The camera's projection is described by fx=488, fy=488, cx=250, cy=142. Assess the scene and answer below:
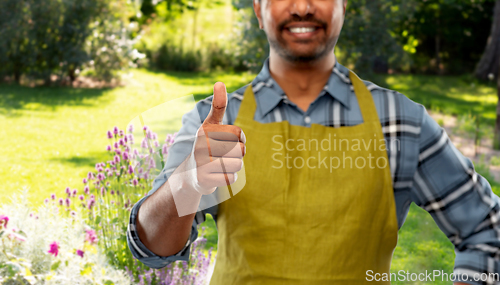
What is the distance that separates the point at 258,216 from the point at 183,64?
13.9m

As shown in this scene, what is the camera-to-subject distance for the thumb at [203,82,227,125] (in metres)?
0.94

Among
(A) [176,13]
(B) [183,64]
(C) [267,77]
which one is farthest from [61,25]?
(C) [267,77]

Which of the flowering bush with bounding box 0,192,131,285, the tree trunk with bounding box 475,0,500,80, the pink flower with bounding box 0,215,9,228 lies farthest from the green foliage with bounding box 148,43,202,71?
the pink flower with bounding box 0,215,9,228

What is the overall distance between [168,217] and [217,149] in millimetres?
335

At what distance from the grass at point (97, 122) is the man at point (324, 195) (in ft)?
7.04

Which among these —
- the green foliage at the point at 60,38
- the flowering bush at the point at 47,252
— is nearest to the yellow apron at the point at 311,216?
the flowering bush at the point at 47,252

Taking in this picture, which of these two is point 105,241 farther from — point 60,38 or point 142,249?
point 60,38

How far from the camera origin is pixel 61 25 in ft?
34.6

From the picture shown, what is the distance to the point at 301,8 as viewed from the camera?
1370mm

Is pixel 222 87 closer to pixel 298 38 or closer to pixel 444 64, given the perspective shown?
pixel 298 38

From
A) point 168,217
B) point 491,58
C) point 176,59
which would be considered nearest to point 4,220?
point 168,217

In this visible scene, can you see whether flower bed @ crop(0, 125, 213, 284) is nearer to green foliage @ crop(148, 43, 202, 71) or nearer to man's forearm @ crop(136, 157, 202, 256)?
man's forearm @ crop(136, 157, 202, 256)

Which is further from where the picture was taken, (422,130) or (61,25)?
(61,25)

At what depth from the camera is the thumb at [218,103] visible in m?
0.94
